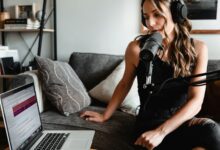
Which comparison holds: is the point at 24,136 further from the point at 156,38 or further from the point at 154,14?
the point at 154,14

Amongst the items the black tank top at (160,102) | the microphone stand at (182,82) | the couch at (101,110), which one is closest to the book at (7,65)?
the couch at (101,110)

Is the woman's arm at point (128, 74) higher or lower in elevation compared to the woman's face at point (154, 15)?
lower

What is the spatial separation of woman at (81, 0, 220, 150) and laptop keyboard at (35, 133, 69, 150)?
13.1 inches

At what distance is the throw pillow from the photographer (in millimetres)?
1945

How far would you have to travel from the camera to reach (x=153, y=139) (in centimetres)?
112

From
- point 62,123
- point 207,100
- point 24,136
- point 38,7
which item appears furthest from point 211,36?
point 24,136

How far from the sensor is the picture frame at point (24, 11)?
115 inches

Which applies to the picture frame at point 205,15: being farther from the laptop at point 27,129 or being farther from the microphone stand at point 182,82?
the microphone stand at point 182,82

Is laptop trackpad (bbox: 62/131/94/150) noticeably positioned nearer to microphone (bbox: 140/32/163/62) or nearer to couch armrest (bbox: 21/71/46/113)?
microphone (bbox: 140/32/163/62)

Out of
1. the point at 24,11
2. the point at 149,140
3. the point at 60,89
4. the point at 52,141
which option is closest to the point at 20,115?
the point at 52,141

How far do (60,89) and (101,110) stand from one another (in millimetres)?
345

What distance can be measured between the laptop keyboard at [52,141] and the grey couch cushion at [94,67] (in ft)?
3.93

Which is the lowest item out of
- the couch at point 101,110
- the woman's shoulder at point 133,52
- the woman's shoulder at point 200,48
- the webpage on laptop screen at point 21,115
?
the couch at point 101,110

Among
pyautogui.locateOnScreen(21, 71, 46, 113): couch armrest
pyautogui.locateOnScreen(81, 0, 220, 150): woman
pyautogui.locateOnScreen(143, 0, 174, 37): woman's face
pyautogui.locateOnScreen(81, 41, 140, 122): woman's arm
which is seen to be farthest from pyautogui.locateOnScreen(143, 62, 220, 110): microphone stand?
pyautogui.locateOnScreen(21, 71, 46, 113): couch armrest
